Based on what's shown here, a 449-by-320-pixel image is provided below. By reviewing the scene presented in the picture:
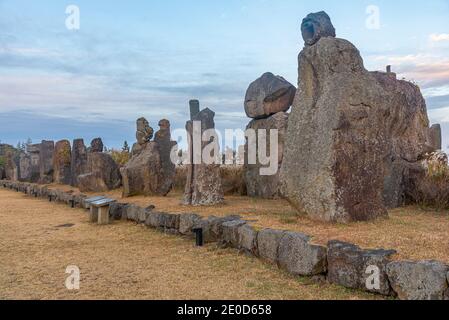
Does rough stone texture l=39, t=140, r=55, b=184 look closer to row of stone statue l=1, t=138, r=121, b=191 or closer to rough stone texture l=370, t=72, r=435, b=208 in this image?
row of stone statue l=1, t=138, r=121, b=191

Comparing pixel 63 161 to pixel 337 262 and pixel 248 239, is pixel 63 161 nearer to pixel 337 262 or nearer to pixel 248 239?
pixel 248 239

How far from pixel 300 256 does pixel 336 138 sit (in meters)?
2.61

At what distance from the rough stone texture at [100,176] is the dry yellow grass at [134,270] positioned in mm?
6978

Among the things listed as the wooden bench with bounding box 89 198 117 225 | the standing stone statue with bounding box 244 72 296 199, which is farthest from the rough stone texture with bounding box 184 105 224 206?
the standing stone statue with bounding box 244 72 296 199

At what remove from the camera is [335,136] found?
770 cm

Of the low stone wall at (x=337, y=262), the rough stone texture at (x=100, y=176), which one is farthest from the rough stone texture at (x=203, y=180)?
the rough stone texture at (x=100, y=176)

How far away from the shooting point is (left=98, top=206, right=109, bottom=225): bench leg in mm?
10852

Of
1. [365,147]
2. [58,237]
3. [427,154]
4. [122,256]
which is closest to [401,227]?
[365,147]

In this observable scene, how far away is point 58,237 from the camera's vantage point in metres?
9.20

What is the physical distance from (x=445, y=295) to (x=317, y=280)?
1548 mm

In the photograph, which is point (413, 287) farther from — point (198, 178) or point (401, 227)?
point (198, 178)

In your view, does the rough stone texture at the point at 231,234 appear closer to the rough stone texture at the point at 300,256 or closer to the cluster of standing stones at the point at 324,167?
the cluster of standing stones at the point at 324,167

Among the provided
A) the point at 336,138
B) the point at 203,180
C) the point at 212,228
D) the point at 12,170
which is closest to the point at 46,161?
the point at 12,170

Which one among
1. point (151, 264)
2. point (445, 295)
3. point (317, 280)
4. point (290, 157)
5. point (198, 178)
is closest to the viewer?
point (445, 295)
